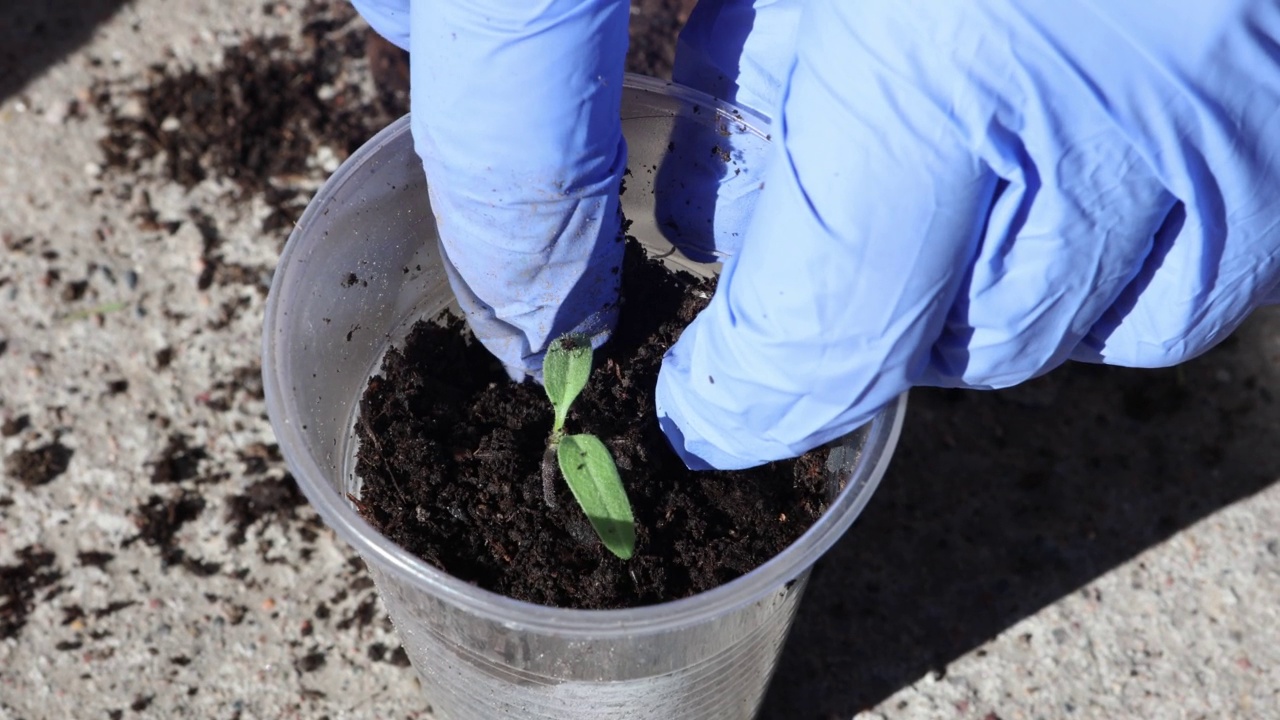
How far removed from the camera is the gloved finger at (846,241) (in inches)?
30.1

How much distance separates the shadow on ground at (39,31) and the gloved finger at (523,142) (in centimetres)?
131

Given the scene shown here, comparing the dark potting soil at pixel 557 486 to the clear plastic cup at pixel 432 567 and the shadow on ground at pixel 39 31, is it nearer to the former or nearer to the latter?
the clear plastic cup at pixel 432 567

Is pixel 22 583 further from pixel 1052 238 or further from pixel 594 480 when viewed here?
pixel 1052 238

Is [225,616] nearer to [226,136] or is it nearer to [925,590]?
[226,136]

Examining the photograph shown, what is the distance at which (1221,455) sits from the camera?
1.67 meters

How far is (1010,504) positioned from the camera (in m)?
1.63

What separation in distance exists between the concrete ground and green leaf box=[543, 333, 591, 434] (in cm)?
61

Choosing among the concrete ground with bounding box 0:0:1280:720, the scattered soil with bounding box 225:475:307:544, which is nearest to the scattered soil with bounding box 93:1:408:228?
the concrete ground with bounding box 0:0:1280:720

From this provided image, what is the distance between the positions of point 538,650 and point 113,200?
4.17 ft

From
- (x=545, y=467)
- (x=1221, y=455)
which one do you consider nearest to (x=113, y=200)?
(x=545, y=467)

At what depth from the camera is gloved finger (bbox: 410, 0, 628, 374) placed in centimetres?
89

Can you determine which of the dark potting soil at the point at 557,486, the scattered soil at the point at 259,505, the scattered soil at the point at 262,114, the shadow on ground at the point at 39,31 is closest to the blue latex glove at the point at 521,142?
the dark potting soil at the point at 557,486

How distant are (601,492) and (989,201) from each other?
0.42m

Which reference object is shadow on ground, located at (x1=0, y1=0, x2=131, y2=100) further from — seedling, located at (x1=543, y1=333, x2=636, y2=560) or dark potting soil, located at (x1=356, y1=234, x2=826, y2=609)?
seedling, located at (x1=543, y1=333, x2=636, y2=560)
